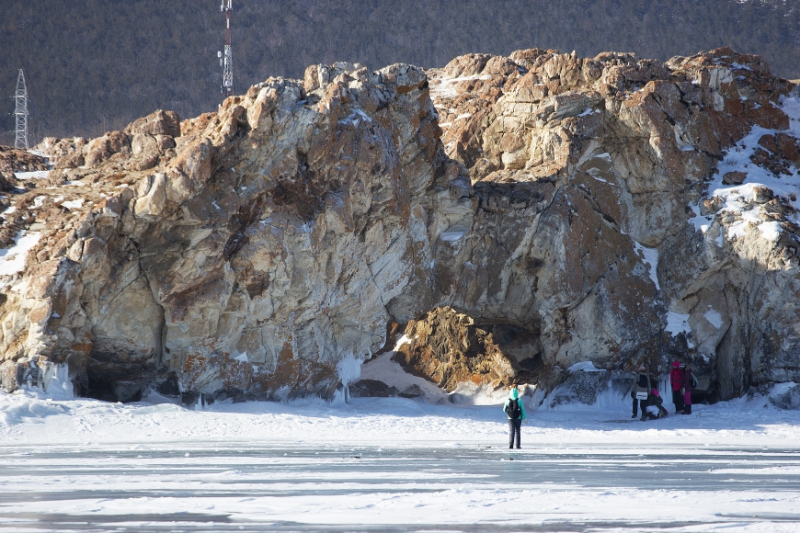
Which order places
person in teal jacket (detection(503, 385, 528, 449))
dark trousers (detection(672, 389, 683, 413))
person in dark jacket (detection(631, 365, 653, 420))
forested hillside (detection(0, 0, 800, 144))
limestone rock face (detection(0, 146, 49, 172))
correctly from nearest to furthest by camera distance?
1. person in teal jacket (detection(503, 385, 528, 449))
2. limestone rock face (detection(0, 146, 49, 172))
3. person in dark jacket (detection(631, 365, 653, 420))
4. dark trousers (detection(672, 389, 683, 413))
5. forested hillside (detection(0, 0, 800, 144))

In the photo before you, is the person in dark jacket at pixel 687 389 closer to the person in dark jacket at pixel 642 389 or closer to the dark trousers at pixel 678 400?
the dark trousers at pixel 678 400

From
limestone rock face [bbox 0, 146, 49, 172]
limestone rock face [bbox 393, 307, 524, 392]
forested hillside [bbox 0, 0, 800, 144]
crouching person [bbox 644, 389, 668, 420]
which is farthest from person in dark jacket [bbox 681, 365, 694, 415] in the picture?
forested hillside [bbox 0, 0, 800, 144]

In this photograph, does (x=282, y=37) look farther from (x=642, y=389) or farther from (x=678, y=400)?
(x=642, y=389)

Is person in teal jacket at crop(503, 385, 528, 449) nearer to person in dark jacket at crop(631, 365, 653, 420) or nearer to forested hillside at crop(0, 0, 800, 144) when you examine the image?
person in dark jacket at crop(631, 365, 653, 420)

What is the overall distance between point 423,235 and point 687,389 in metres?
9.56

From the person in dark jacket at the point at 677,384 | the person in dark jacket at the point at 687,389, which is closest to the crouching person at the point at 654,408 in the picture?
the person in dark jacket at the point at 687,389

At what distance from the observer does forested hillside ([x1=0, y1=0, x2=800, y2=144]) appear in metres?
76.1

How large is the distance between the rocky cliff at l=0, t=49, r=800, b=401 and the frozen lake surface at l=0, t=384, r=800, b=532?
7.44 feet

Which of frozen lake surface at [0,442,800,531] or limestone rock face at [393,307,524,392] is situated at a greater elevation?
limestone rock face at [393,307,524,392]

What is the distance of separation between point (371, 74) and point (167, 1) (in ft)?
216

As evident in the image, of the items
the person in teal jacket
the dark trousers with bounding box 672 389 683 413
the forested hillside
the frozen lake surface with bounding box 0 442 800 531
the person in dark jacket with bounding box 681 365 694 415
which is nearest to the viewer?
the frozen lake surface with bounding box 0 442 800 531

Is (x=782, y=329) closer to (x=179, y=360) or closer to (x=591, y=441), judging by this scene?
(x=591, y=441)

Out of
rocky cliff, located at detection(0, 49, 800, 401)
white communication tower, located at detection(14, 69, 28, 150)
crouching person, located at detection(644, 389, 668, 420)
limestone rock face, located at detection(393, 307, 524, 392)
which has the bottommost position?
Result: crouching person, located at detection(644, 389, 668, 420)

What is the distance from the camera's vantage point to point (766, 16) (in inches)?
3386
